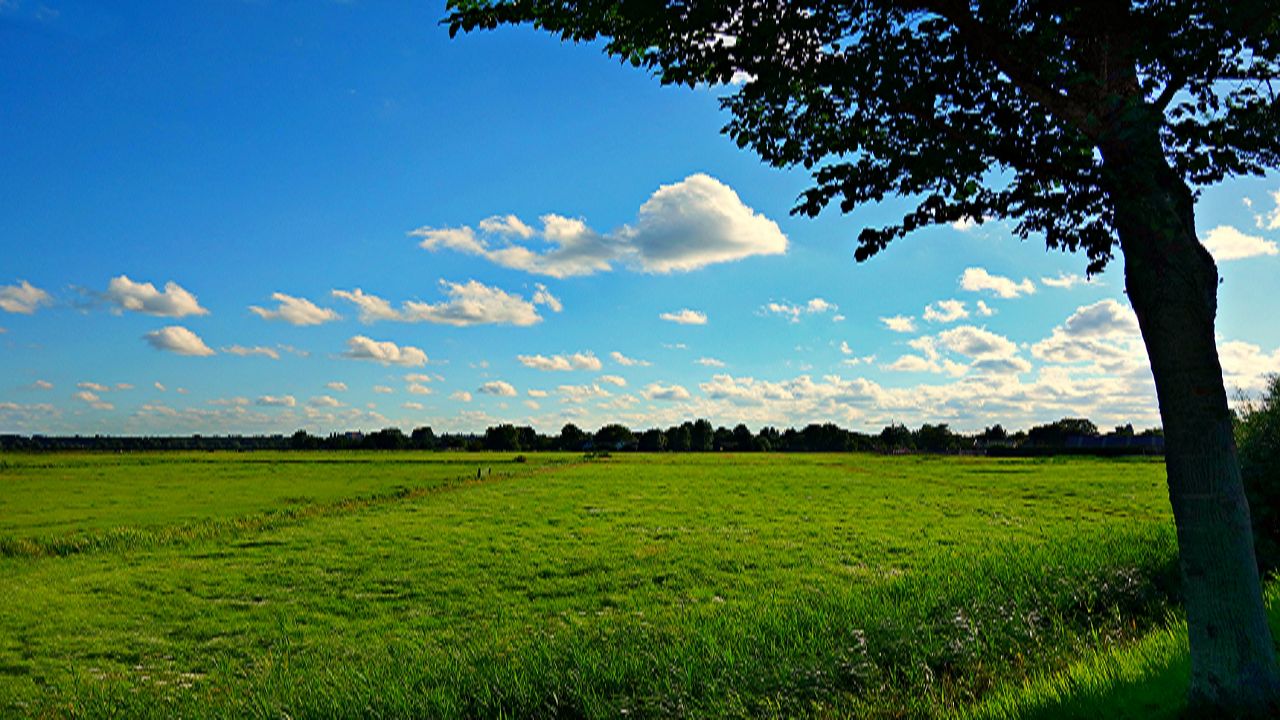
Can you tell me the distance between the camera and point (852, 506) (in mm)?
44031

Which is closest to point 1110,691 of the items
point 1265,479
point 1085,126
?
point 1085,126

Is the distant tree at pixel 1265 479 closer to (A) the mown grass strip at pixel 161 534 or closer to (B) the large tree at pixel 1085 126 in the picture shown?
(B) the large tree at pixel 1085 126

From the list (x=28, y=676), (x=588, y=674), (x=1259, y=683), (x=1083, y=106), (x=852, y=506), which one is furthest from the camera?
(x=852, y=506)

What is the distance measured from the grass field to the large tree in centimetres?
200

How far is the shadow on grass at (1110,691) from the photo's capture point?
285 inches

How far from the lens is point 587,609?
1878cm

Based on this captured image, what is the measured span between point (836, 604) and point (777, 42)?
1018cm

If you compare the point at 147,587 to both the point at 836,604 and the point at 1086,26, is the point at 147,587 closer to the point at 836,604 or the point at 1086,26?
the point at 836,604

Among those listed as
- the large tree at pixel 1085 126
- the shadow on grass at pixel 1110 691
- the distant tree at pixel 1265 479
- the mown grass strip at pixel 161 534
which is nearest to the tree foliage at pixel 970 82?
the large tree at pixel 1085 126

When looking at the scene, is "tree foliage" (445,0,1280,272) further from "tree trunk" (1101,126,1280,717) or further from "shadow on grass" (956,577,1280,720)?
"shadow on grass" (956,577,1280,720)

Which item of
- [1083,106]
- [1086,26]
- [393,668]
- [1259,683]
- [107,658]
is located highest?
[1086,26]

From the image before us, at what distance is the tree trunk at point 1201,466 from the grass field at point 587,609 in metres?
0.77

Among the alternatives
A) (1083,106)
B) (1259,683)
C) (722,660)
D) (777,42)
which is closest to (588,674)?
(722,660)

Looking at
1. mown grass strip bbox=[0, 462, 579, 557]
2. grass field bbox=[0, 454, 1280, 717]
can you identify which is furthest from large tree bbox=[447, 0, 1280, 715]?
mown grass strip bbox=[0, 462, 579, 557]
